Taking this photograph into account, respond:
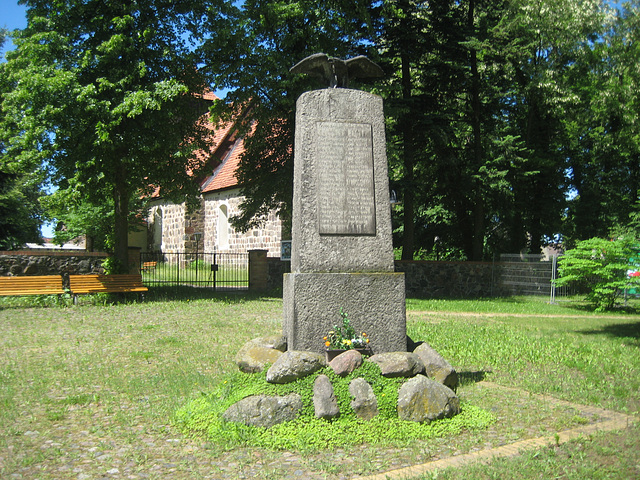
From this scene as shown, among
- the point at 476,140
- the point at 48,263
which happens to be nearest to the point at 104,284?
the point at 48,263

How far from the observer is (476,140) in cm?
2097

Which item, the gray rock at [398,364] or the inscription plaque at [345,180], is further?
the inscription plaque at [345,180]

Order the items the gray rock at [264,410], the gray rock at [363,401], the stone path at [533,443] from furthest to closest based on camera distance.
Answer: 1. the gray rock at [363,401]
2. the gray rock at [264,410]
3. the stone path at [533,443]

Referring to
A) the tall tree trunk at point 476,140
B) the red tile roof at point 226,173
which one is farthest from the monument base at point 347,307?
the red tile roof at point 226,173

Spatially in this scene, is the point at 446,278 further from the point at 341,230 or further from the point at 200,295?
the point at 341,230

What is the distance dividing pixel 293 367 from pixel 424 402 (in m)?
1.20

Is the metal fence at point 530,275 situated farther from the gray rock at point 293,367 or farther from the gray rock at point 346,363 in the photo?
the gray rock at point 293,367

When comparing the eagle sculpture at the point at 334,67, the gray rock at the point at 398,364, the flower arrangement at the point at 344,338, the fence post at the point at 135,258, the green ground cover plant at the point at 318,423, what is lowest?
the green ground cover plant at the point at 318,423

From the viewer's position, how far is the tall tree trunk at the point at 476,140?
20436 millimetres

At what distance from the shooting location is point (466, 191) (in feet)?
65.1

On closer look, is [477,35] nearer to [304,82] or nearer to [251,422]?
[304,82]

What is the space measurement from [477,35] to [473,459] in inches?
729

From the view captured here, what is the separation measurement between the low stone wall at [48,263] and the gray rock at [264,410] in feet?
44.0

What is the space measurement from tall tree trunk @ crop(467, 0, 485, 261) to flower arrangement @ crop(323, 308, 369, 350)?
15.1m
